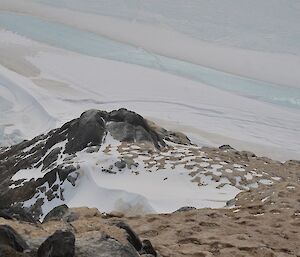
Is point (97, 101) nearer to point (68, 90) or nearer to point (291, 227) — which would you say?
point (68, 90)

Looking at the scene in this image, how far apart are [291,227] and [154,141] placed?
15865 mm

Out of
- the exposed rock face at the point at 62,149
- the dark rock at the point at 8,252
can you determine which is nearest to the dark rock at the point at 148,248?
the dark rock at the point at 8,252

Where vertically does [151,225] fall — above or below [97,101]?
above

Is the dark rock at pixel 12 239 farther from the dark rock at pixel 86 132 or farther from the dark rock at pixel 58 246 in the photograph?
the dark rock at pixel 86 132

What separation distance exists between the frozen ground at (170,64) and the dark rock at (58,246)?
118 ft

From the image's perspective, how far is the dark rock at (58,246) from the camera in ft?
21.1

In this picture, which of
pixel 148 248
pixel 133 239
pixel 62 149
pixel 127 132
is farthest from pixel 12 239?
pixel 127 132

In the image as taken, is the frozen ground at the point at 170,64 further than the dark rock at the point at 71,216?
Yes

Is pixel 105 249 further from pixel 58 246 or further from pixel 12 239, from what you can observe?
pixel 12 239

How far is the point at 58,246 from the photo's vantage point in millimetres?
6469

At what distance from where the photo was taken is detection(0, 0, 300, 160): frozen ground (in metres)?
47.5

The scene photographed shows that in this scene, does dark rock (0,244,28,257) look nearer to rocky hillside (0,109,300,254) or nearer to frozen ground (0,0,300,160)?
rocky hillside (0,109,300,254)

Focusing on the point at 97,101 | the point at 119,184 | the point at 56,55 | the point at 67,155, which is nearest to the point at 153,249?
the point at 119,184

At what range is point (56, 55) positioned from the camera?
199 feet
